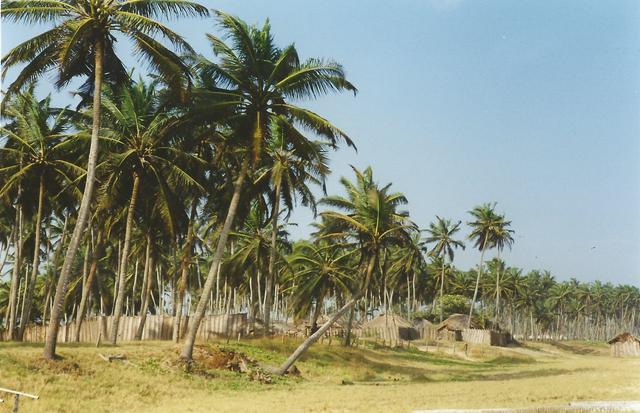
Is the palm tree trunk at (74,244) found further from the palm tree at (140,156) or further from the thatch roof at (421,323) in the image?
the thatch roof at (421,323)

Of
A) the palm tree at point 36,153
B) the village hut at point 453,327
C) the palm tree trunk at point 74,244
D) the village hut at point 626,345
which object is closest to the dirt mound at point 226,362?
the palm tree trunk at point 74,244

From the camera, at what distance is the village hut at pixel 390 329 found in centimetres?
6656

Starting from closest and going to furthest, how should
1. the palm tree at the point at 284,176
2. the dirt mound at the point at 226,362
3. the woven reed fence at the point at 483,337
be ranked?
the dirt mound at the point at 226,362 < the palm tree at the point at 284,176 < the woven reed fence at the point at 483,337

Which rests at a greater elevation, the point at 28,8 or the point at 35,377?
the point at 28,8

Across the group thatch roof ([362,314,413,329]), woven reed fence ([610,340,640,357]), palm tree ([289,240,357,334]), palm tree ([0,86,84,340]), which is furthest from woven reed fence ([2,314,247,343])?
woven reed fence ([610,340,640,357])

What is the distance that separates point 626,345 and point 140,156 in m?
64.4

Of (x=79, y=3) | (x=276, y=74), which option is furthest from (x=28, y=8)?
(x=276, y=74)

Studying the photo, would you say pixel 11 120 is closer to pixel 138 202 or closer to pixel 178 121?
pixel 138 202

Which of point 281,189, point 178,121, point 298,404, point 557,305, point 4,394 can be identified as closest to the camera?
point 4,394

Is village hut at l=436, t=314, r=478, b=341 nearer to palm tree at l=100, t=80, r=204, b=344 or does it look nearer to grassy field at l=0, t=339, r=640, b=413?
grassy field at l=0, t=339, r=640, b=413

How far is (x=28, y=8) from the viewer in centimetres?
1919

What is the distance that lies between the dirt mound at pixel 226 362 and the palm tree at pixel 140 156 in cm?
445

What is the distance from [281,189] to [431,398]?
18513 millimetres

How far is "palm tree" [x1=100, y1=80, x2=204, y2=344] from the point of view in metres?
26.7
